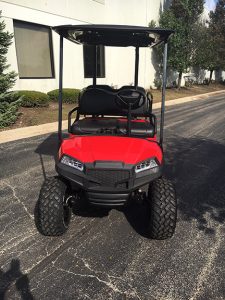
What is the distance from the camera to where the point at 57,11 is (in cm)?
1642

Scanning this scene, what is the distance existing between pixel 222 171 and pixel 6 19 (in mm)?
11822

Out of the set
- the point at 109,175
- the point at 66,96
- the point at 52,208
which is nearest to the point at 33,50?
the point at 66,96

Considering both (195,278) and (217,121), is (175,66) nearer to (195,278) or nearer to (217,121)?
(217,121)

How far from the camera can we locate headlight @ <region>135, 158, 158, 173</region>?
356 cm

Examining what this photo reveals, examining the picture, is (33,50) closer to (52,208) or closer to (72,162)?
(72,162)

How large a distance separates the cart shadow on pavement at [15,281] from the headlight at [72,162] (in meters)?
1.22

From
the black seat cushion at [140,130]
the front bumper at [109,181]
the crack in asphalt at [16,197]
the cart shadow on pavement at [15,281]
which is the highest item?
the black seat cushion at [140,130]

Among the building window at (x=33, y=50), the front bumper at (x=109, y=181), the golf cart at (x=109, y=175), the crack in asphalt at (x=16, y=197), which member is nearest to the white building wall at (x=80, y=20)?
the building window at (x=33, y=50)

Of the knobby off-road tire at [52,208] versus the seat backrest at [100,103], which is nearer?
the knobby off-road tire at [52,208]

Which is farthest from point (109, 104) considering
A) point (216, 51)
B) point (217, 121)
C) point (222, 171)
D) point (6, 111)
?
point (216, 51)

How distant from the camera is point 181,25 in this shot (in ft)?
86.2

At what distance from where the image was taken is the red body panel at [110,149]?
359cm

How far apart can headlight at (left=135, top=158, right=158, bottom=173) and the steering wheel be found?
3.62 feet

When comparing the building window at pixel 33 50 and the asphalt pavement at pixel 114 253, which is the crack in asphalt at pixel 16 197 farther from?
the building window at pixel 33 50
